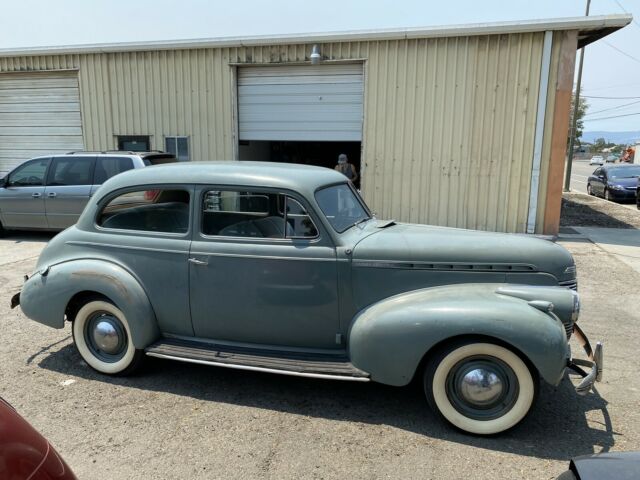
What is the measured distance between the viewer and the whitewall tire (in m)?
3.94

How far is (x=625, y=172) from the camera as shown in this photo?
1905 cm

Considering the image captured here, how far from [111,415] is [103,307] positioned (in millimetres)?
919

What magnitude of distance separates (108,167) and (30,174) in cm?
195

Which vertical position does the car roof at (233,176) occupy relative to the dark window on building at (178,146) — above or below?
below

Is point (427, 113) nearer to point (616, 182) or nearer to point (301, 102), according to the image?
point (301, 102)

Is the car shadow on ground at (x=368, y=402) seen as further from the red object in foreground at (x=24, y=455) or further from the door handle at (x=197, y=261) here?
the red object in foreground at (x=24, y=455)

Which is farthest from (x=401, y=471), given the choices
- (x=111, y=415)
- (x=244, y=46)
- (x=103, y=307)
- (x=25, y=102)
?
(x=25, y=102)

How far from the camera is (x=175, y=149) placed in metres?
12.1

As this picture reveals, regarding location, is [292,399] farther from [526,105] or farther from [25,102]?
[25,102]

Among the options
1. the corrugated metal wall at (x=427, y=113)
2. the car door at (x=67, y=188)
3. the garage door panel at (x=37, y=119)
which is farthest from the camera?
the garage door panel at (x=37, y=119)

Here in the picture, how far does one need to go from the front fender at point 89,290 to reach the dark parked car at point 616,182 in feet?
62.0

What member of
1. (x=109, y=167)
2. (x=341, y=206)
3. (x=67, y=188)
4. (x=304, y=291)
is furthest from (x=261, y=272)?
(x=67, y=188)

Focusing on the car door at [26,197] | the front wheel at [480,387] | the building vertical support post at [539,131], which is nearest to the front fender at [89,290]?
the front wheel at [480,387]

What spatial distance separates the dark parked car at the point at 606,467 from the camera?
162 cm
